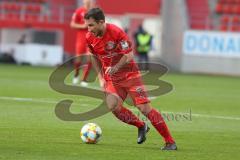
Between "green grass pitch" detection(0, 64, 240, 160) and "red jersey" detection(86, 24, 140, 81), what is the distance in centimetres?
96

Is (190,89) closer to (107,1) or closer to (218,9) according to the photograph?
(218,9)

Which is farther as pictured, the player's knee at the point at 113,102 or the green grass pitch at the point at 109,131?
the player's knee at the point at 113,102

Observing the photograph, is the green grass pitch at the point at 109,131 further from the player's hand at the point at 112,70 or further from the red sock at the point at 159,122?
the player's hand at the point at 112,70

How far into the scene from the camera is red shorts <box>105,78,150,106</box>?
1030 cm

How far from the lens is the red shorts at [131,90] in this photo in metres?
10.3

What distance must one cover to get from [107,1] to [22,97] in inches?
989

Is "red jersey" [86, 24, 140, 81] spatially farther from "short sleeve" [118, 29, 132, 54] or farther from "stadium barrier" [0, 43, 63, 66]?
"stadium barrier" [0, 43, 63, 66]

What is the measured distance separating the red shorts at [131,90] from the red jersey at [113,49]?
78 mm

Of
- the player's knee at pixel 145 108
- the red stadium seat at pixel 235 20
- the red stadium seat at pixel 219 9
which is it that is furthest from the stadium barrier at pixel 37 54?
the player's knee at pixel 145 108

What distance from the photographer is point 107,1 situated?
138 feet

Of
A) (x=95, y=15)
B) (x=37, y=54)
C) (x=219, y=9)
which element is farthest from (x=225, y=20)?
(x=95, y=15)

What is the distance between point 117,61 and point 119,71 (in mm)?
137

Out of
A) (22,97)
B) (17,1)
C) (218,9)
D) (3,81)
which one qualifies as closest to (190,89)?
(3,81)

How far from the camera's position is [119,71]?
1052cm
